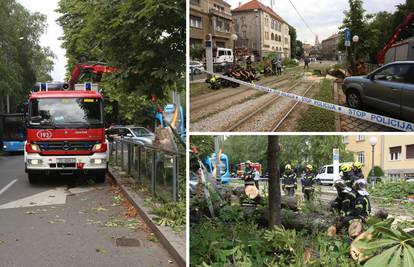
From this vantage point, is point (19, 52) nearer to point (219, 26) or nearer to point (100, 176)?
point (100, 176)

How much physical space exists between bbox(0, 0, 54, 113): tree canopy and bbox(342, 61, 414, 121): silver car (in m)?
34.4

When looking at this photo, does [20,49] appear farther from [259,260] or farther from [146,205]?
[259,260]

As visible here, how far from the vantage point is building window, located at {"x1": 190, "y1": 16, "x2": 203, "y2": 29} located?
2.97 meters

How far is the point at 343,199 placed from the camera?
307cm

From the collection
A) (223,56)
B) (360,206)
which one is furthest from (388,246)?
(223,56)

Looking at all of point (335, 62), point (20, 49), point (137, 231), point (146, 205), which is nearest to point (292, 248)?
point (335, 62)

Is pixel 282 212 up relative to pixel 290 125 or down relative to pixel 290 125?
down

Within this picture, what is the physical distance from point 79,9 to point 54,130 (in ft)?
14.6

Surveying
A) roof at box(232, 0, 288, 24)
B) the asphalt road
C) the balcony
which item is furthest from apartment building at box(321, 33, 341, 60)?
the asphalt road

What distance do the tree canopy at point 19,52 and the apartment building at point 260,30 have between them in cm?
3383

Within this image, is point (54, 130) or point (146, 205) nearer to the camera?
point (146, 205)

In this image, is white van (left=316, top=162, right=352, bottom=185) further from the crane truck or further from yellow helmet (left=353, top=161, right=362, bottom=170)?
the crane truck

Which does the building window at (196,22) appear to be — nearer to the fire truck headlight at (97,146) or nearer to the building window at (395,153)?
the building window at (395,153)

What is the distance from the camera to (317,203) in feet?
10.3
